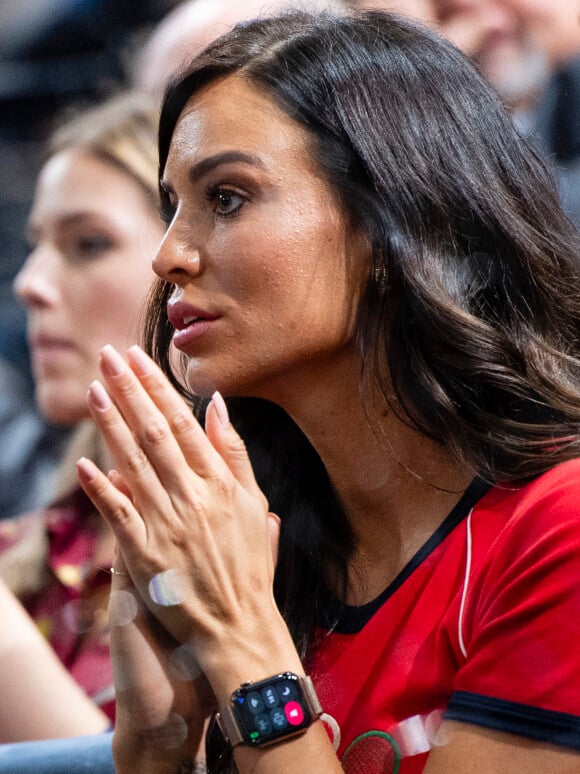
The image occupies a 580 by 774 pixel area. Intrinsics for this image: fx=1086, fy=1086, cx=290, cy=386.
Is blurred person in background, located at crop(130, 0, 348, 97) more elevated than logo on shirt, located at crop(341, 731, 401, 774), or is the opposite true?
blurred person in background, located at crop(130, 0, 348, 97)

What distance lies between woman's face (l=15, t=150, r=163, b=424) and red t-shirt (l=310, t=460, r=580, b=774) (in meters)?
0.48

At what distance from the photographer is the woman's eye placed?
834 millimetres

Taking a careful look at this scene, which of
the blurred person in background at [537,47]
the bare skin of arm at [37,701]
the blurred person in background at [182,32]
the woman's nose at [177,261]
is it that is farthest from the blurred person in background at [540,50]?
the bare skin of arm at [37,701]

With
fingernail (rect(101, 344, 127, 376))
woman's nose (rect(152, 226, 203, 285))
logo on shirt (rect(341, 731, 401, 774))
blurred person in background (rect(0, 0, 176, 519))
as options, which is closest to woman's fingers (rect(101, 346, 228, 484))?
fingernail (rect(101, 344, 127, 376))

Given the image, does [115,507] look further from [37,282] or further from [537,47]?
[537,47]

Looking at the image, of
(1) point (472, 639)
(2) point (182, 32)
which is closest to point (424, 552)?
(1) point (472, 639)

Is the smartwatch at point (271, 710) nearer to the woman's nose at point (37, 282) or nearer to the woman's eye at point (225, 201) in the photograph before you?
the woman's eye at point (225, 201)

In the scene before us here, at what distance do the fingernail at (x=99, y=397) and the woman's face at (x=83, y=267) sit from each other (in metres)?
0.46

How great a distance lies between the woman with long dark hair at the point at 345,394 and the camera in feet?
2.46

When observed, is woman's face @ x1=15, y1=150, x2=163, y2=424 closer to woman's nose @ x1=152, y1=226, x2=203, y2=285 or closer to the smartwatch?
woman's nose @ x1=152, y1=226, x2=203, y2=285

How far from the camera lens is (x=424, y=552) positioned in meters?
0.83

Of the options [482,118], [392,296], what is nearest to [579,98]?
[482,118]

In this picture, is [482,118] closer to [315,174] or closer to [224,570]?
[315,174]

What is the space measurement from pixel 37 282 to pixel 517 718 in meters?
0.79
